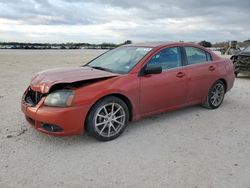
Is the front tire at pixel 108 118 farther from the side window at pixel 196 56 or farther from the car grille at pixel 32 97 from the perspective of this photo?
the side window at pixel 196 56

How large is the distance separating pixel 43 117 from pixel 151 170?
171 centimetres

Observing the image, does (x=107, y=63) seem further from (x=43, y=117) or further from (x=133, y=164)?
(x=133, y=164)

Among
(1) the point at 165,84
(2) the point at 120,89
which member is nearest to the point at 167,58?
(1) the point at 165,84

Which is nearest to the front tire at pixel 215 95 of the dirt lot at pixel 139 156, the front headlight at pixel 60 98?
the dirt lot at pixel 139 156

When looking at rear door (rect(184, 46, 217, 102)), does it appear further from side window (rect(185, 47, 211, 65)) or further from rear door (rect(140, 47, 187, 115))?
rear door (rect(140, 47, 187, 115))

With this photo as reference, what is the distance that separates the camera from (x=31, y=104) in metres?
4.59

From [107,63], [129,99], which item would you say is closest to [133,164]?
[129,99]

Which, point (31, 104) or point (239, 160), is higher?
point (31, 104)

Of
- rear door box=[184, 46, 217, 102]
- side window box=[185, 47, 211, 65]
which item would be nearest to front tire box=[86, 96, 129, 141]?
rear door box=[184, 46, 217, 102]

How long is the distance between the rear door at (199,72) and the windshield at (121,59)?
103 centimetres

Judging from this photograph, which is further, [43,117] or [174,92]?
[174,92]

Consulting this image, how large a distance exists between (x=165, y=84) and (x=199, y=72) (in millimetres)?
1077

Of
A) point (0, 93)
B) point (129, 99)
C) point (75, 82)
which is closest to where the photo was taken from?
point (75, 82)

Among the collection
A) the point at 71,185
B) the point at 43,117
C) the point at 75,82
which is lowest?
the point at 71,185
